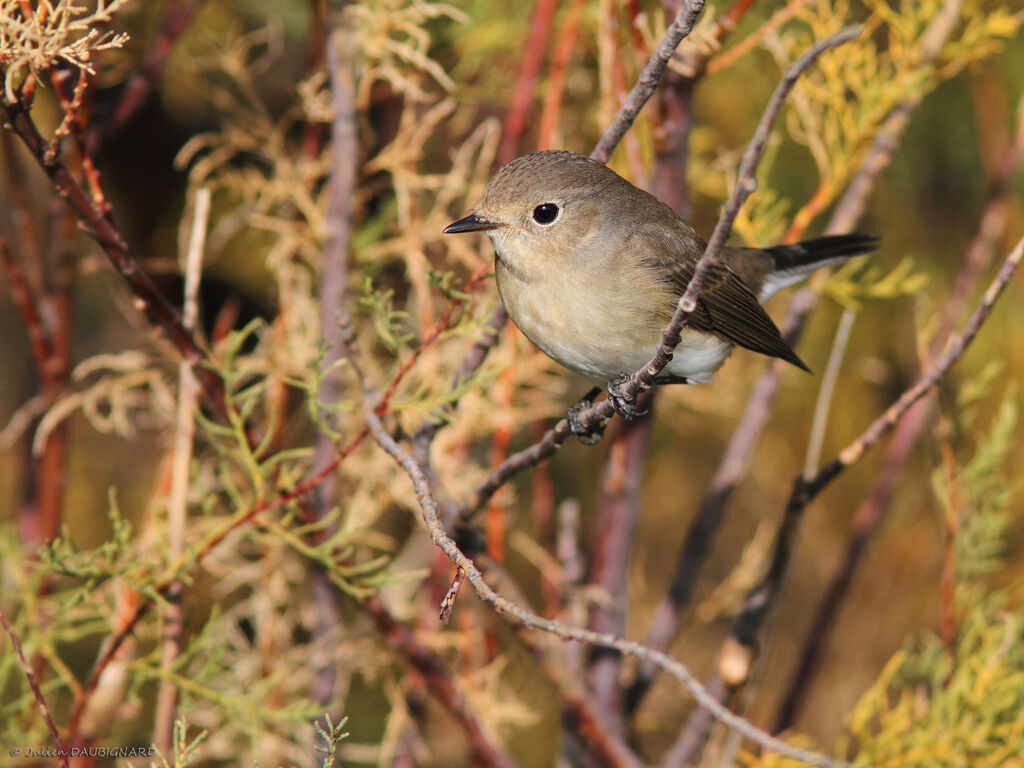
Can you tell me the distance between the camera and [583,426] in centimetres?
167

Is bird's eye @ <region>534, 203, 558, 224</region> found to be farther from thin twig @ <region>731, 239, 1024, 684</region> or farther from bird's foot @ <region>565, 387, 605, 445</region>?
thin twig @ <region>731, 239, 1024, 684</region>

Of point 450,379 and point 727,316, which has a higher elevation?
point 727,316

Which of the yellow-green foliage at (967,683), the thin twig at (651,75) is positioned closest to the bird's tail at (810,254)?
the yellow-green foliage at (967,683)

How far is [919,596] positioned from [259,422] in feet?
7.30

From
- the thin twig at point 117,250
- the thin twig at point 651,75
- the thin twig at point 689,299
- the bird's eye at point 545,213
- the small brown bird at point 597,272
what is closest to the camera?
the thin twig at point 689,299

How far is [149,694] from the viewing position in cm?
340

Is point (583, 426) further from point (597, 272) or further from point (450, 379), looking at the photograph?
point (597, 272)

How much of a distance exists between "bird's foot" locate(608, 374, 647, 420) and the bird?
75 millimetres

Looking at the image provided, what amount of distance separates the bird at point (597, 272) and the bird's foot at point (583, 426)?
0.29 feet

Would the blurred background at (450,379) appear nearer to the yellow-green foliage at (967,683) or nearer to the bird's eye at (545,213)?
the yellow-green foliage at (967,683)

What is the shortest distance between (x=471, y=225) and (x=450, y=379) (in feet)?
1.19

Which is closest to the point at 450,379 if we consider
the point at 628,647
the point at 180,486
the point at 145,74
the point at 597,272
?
the point at 597,272

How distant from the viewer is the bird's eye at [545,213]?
2.13 metres

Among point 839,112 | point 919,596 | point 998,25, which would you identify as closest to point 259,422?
point 839,112
